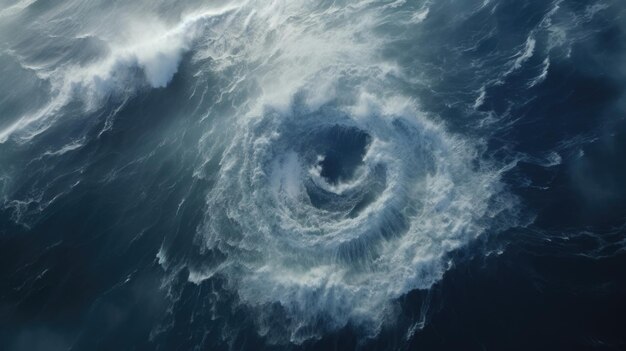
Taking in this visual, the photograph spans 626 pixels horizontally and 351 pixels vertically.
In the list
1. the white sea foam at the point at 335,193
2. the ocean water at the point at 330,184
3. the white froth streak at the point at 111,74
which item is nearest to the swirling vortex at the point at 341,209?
the white sea foam at the point at 335,193

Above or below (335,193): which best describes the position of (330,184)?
above

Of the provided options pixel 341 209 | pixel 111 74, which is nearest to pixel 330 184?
pixel 341 209

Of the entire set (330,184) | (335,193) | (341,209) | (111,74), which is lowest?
(341,209)

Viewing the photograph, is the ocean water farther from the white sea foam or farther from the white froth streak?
the white froth streak

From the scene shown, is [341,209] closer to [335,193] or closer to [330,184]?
[335,193]

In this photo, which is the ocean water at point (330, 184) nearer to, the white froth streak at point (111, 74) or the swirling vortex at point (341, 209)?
the swirling vortex at point (341, 209)

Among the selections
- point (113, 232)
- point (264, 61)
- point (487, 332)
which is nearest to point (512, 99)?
point (487, 332)

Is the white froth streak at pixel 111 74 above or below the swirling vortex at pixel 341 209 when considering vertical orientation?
above

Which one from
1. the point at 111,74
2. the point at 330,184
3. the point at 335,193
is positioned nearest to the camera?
the point at 335,193

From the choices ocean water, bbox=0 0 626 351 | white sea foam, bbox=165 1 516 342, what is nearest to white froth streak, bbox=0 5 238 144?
ocean water, bbox=0 0 626 351
